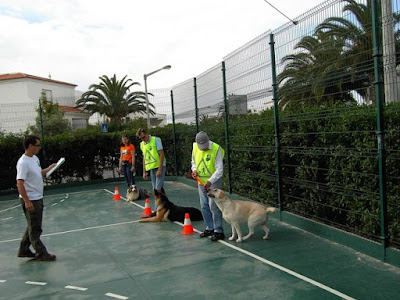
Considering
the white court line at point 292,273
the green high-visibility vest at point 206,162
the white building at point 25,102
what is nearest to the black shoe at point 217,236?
the white court line at point 292,273

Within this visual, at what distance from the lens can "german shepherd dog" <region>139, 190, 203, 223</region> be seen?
798cm

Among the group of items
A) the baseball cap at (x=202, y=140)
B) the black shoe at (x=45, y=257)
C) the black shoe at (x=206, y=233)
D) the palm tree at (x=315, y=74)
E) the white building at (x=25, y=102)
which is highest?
the white building at (x=25, y=102)

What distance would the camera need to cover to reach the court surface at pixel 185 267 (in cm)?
439

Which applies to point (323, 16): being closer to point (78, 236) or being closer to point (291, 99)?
point (291, 99)

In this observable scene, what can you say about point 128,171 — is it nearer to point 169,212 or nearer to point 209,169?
point 169,212

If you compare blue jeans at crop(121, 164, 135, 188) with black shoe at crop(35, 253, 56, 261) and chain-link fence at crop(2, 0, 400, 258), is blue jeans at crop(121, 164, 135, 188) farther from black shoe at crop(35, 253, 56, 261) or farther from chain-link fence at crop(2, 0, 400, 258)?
black shoe at crop(35, 253, 56, 261)

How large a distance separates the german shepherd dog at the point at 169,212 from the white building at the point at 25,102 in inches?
369

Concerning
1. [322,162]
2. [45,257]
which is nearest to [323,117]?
[322,162]

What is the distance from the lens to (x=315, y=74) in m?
6.07

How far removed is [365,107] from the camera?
5203 mm

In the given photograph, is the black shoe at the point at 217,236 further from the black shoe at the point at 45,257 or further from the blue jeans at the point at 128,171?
the blue jeans at the point at 128,171

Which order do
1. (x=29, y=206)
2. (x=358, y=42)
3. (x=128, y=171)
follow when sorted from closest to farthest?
(x=358, y=42)
(x=29, y=206)
(x=128, y=171)

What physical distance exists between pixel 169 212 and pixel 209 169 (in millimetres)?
2069

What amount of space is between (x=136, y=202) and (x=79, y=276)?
17.9 ft
